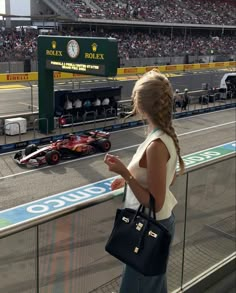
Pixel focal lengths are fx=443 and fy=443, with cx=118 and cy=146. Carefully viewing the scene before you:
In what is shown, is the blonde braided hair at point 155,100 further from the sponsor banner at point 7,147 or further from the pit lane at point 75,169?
the sponsor banner at point 7,147

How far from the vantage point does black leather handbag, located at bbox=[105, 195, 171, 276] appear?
272cm

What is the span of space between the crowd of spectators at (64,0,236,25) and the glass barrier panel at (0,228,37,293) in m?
51.3

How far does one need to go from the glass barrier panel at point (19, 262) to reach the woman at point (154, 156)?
0.70 meters

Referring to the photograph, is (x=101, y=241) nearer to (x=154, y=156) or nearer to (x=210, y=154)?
(x=154, y=156)

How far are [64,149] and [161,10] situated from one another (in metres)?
52.5

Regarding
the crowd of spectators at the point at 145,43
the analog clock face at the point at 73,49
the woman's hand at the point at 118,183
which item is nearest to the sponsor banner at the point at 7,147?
the analog clock face at the point at 73,49

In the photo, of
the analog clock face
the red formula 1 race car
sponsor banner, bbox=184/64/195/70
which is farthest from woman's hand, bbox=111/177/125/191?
sponsor banner, bbox=184/64/195/70

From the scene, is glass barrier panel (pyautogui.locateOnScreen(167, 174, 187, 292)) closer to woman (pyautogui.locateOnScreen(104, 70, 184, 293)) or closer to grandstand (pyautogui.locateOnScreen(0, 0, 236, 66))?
woman (pyautogui.locateOnScreen(104, 70, 184, 293))

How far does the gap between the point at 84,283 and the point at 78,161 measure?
12.6 m

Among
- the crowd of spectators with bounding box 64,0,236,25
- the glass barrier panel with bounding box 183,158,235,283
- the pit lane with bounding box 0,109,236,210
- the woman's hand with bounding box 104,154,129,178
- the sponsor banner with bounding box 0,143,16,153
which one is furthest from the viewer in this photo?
the crowd of spectators with bounding box 64,0,236,25

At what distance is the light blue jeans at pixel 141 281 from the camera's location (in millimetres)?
3027

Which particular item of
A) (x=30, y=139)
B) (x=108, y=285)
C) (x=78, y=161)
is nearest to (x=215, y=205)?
(x=108, y=285)

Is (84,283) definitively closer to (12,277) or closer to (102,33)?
(12,277)

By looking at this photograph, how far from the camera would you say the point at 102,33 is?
186ft
